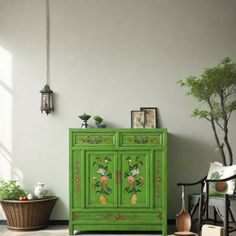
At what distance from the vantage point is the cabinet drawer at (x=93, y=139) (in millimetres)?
6262

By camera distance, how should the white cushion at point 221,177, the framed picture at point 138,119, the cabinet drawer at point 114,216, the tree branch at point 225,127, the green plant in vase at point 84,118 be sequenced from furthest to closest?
the framed picture at point 138,119, the green plant in vase at point 84,118, the tree branch at point 225,127, the cabinet drawer at point 114,216, the white cushion at point 221,177

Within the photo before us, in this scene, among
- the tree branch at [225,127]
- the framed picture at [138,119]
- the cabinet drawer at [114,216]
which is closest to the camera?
the cabinet drawer at [114,216]

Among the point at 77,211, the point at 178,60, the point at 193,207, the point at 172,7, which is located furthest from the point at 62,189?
the point at 172,7

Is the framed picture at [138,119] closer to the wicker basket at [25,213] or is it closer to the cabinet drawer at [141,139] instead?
the cabinet drawer at [141,139]

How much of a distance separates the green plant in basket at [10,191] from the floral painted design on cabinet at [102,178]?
106cm

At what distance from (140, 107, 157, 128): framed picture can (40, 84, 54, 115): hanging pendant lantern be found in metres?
1.26

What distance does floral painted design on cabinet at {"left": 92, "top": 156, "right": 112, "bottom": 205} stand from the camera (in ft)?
20.5

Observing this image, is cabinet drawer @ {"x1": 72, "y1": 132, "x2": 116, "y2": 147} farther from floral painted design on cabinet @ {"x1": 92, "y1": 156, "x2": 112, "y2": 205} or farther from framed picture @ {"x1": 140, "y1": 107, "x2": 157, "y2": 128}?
framed picture @ {"x1": 140, "y1": 107, "x2": 157, "y2": 128}

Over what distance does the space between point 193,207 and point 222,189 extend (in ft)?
1.37

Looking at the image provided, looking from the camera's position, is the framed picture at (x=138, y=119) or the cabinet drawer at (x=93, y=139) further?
the framed picture at (x=138, y=119)

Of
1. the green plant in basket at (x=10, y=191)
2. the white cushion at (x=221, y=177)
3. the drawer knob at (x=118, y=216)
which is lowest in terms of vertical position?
the drawer knob at (x=118, y=216)

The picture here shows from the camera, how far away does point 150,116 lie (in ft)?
22.2

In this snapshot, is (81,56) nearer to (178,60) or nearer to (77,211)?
(178,60)

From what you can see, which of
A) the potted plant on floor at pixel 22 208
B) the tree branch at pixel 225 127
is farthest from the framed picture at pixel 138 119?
the potted plant on floor at pixel 22 208
